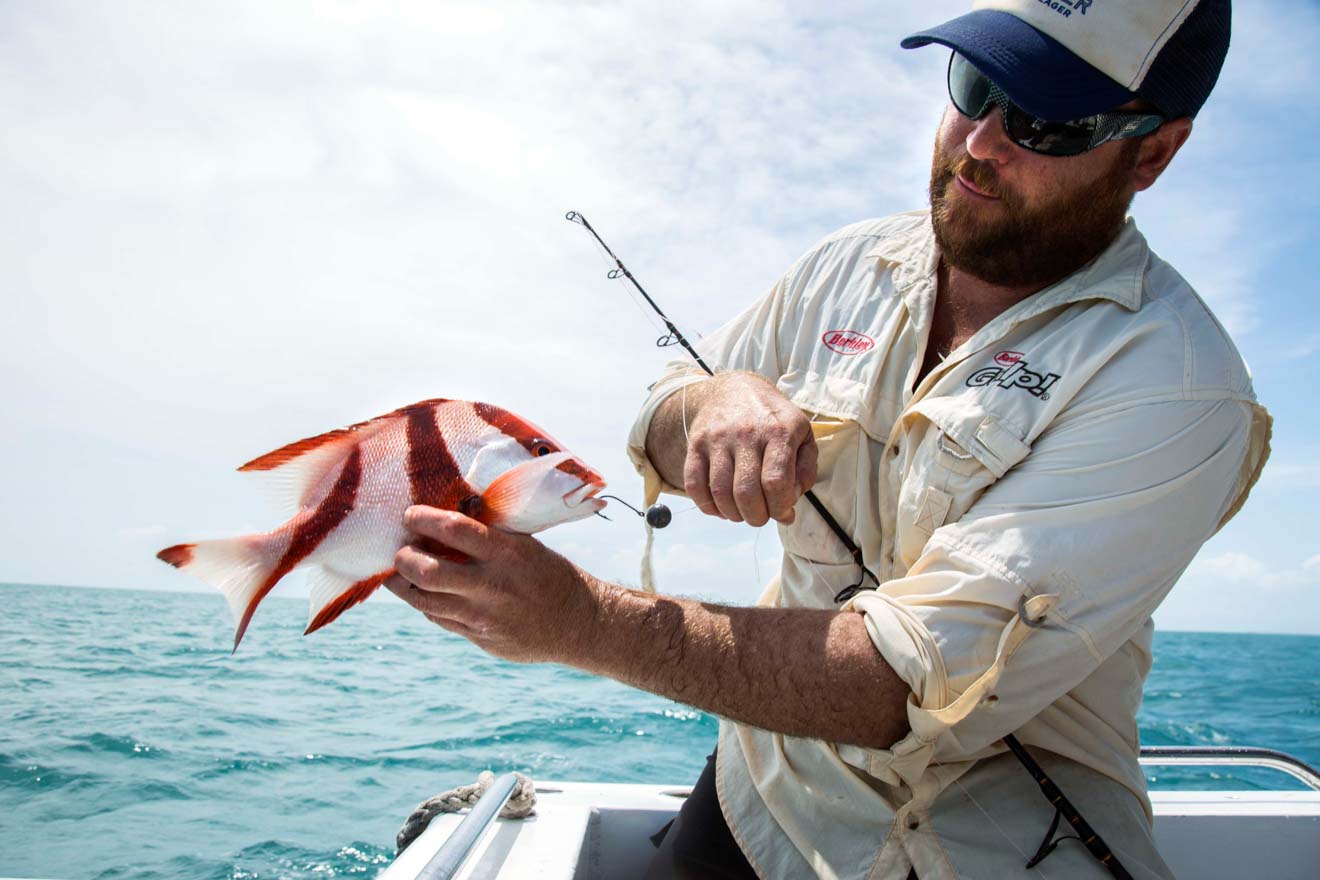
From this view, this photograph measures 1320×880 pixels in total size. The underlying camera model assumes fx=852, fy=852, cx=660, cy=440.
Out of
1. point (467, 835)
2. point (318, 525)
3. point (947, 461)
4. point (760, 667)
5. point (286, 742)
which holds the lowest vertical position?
point (286, 742)

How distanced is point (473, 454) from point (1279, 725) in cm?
1523

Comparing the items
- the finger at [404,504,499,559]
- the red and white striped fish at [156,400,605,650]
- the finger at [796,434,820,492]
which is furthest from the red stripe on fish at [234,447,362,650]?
the finger at [796,434,820,492]

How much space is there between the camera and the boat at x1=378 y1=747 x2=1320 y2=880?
8.44ft

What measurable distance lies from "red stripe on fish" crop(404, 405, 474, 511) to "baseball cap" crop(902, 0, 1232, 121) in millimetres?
1345

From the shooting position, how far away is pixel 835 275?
2.27m

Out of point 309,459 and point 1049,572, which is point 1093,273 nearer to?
point 1049,572

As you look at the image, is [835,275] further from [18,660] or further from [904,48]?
[18,660]

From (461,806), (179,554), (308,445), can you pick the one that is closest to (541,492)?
(308,445)

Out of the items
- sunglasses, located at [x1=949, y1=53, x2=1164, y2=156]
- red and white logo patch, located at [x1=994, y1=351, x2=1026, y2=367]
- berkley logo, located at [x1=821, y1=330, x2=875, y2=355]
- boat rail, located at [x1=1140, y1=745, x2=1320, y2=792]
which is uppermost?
sunglasses, located at [x1=949, y1=53, x2=1164, y2=156]

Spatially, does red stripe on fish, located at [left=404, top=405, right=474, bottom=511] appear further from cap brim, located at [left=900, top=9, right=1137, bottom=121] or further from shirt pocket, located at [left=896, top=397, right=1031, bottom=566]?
cap brim, located at [left=900, top=9, right=1137, bottom=121]

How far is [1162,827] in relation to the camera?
2852 mm

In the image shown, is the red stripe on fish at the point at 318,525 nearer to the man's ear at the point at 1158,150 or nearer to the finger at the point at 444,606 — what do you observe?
the finger at the point at 444,606

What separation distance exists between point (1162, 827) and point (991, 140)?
239 cm

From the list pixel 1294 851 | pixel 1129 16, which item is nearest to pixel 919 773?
pixel 1129 16
